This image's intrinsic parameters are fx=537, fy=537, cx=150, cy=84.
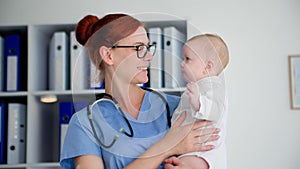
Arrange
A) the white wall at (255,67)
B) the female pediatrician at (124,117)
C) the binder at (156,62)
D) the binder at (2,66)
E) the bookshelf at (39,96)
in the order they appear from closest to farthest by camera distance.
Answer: the female pediatrician at (124,117), the binder at (156,62), the bookshelf at (39,96), the binder at (2,66), the white wall at (255,67)

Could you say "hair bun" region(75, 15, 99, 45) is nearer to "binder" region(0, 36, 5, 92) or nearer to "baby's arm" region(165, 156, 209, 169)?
"baby's arm" region(165, 156, 209, 169)

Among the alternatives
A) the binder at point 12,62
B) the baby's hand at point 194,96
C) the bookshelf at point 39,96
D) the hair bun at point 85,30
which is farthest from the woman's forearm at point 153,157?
the binder at point 12,62

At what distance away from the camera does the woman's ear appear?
5.19 ft

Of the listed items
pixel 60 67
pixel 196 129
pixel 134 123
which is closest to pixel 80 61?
pixel 134 123

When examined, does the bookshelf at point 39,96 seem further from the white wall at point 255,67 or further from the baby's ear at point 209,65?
the baby's ear at point 209,65

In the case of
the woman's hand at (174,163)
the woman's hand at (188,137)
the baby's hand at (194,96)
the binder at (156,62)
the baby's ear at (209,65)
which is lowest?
the woman's hand at (174,163)

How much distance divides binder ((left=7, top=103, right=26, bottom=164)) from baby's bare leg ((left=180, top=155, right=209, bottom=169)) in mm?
1449

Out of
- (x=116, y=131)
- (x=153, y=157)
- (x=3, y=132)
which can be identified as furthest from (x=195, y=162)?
(x=3, y=132)

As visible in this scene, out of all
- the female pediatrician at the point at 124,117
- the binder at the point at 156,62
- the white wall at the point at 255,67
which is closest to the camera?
the female pediatrician at the point at 124,117

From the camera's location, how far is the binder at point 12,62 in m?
2.83

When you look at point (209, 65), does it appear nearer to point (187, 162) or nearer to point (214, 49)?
point (214, 49)

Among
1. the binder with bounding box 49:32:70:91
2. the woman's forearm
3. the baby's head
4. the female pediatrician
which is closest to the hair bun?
the female pediatrician

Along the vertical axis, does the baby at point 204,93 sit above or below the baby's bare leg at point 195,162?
above

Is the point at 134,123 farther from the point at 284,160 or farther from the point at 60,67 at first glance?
the point at 284,160
